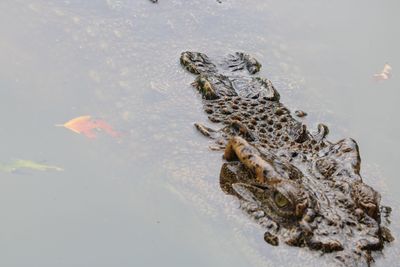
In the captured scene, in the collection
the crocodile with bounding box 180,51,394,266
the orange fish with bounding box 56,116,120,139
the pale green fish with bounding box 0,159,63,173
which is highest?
the crocodile with bounding box 180,51,394,266

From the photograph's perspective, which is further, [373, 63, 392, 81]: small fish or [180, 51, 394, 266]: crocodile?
[373, 63, 392, 81]: small fish

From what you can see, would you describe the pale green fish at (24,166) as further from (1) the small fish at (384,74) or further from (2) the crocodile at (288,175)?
(1) the small fish at (384,74)

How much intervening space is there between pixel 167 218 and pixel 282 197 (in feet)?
3.17

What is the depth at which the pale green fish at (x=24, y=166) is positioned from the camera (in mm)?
4441

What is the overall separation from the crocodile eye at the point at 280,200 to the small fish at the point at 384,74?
313 cm

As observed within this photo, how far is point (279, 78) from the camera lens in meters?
5.36

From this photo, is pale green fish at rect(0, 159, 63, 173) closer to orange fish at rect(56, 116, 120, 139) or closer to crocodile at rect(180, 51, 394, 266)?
orange fish at rect(56, 116, 120, 139)

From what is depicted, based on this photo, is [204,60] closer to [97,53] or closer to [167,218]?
[97,53]

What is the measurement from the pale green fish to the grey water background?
52 millimetres

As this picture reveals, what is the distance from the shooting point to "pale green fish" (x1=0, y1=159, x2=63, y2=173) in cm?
444

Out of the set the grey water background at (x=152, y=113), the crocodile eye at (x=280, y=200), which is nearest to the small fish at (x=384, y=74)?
the grey water background at (x=152, y=113)

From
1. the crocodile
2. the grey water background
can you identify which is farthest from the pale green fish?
the crocodile

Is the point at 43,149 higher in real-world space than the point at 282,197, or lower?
lower

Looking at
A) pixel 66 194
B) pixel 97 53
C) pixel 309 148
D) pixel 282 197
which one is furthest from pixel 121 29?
pixel 282 197
